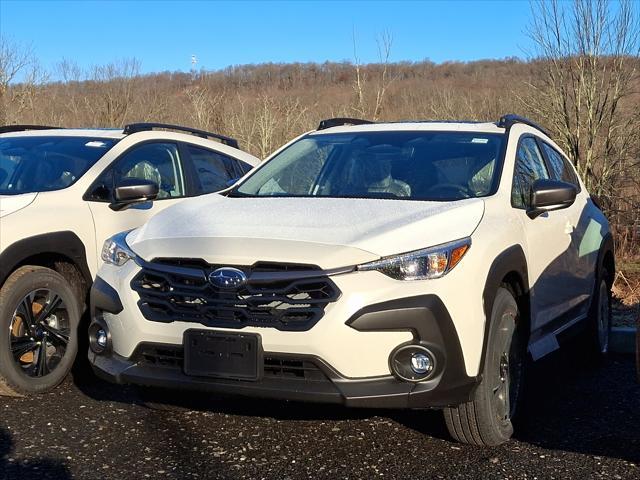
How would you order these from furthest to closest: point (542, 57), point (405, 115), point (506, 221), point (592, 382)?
point (405, 115)
point (542, 57)
point (592, 382)
point (506, 221)

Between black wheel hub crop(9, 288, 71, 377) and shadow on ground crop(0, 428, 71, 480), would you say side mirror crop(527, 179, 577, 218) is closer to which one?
shadow on ground crop(0, 428, 71, 480)

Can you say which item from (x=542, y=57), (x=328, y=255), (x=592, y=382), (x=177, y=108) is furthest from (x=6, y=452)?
(x=177, y=108)

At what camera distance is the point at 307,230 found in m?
3.59

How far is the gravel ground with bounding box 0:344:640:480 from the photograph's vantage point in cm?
364

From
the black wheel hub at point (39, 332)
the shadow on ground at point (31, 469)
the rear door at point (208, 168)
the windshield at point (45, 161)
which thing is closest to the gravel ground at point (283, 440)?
the shadow on ground at point (31, 469)

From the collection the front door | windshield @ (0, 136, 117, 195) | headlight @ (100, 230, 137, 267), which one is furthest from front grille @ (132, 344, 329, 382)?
windshield @ (0, 136, 117, 195)

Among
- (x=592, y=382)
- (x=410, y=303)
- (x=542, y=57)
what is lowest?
(x=592, y=382)

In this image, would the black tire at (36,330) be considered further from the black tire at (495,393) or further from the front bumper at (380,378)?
the black tire at (495,393)

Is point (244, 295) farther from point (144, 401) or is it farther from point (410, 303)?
point (144, 401)

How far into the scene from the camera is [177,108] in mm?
26344

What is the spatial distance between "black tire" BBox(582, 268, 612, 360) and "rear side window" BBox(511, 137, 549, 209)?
1072 mm

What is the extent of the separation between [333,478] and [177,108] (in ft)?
78.5

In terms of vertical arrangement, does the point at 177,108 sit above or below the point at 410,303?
above

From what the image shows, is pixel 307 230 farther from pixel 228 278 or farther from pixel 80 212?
pixel 80 212
